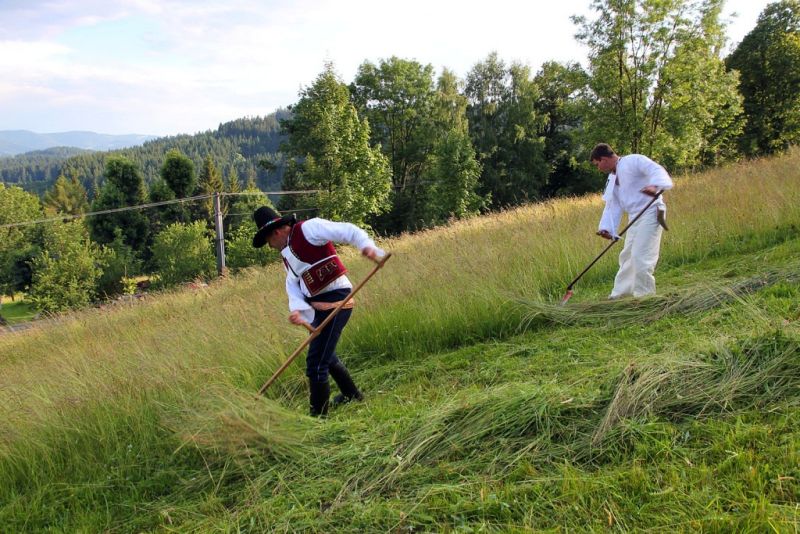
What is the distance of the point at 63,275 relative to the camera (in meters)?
24.6

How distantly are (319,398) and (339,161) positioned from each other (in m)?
20.7

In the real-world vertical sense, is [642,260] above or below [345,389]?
above

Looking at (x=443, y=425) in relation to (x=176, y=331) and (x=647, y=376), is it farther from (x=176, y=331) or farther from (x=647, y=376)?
(x=176, y=331)

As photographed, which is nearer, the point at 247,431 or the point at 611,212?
the point at 247,431

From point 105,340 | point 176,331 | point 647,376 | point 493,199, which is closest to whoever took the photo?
point 647,376

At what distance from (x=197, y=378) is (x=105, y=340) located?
10.7 feet

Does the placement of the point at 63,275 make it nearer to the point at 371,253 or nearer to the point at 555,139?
the point at 371,253

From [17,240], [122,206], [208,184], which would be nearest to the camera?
[17,240]

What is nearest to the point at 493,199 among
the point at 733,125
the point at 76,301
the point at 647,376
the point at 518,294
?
the point at 733,125

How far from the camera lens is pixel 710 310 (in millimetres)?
4160

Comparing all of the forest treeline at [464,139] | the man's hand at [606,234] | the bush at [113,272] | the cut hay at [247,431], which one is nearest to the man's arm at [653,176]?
the man's hand at [606,234]

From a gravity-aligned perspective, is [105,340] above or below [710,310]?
below

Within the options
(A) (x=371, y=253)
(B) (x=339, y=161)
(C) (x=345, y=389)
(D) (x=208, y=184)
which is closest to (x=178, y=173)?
(D) (x=208, y=184)

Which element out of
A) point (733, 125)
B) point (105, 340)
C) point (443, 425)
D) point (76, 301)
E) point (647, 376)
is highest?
point (733, 125)
